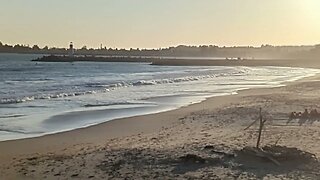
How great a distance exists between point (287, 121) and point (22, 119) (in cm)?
954

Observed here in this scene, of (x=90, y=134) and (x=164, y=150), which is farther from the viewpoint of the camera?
(x=90, y=134)

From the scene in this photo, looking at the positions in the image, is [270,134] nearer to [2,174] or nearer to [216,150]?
[216,150]

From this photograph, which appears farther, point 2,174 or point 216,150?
point 216,150

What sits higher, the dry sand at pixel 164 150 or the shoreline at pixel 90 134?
the dry sand at pixel 164 150

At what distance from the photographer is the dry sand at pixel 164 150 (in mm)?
9430

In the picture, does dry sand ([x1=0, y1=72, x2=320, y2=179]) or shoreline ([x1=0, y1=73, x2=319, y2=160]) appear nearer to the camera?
dry sand ([x1=0, y1=72, x2=320, y2=179])

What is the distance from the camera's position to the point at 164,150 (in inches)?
449

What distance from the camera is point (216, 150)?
1088cm

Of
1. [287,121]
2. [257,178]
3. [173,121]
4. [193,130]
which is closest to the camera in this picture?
Answer: [257,178]

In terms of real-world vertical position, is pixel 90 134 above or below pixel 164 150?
below

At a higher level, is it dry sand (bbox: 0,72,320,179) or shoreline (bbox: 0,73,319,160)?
dry sand (bbox: 0,72,320,179)

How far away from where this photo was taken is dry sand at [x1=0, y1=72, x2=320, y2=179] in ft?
30.9

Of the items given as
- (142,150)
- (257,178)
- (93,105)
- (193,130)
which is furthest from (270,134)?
(93,105)

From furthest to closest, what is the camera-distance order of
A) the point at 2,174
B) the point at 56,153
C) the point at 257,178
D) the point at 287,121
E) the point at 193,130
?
the point at 287,121
the point at 193,130
the point at 56,153
the point at 2,174
the point at 257,178
